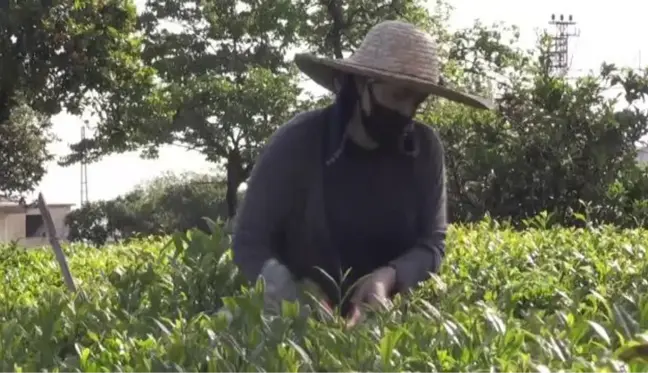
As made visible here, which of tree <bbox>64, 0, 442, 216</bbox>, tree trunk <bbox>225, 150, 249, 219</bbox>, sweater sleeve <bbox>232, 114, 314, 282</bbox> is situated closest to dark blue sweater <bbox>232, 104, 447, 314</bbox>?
sweater sleeve <bbox>232, 114, 314, 282</bbox>

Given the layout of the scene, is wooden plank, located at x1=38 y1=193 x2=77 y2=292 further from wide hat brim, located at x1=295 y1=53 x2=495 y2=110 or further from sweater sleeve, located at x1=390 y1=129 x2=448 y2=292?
sweater sleeve, located at x1=390 y1=129 x2=448 y2=292

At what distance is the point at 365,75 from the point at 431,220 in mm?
515

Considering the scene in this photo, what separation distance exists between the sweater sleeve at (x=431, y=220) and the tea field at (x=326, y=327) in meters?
0.08

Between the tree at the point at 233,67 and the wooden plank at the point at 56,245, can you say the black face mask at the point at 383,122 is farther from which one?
the tree at the point at 233,67

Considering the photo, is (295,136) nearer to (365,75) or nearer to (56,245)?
(365,75)

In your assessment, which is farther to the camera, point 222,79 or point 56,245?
point 222,79

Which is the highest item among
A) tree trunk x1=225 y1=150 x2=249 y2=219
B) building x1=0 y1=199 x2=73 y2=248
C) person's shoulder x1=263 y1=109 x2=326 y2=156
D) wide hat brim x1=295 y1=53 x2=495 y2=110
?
wide hat brim x1=295 y1=53 x2=495 y2=110

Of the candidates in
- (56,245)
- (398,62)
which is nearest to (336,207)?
(398,62)

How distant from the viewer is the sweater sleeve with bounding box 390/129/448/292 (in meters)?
3.46

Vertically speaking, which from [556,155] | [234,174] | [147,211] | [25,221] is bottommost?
[25,221]

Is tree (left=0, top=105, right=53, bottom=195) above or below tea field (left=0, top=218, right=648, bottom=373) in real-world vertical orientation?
below

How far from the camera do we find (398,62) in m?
3.37

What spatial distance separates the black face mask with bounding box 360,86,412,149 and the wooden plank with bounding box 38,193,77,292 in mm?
2343

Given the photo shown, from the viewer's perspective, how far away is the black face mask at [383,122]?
338 cm
